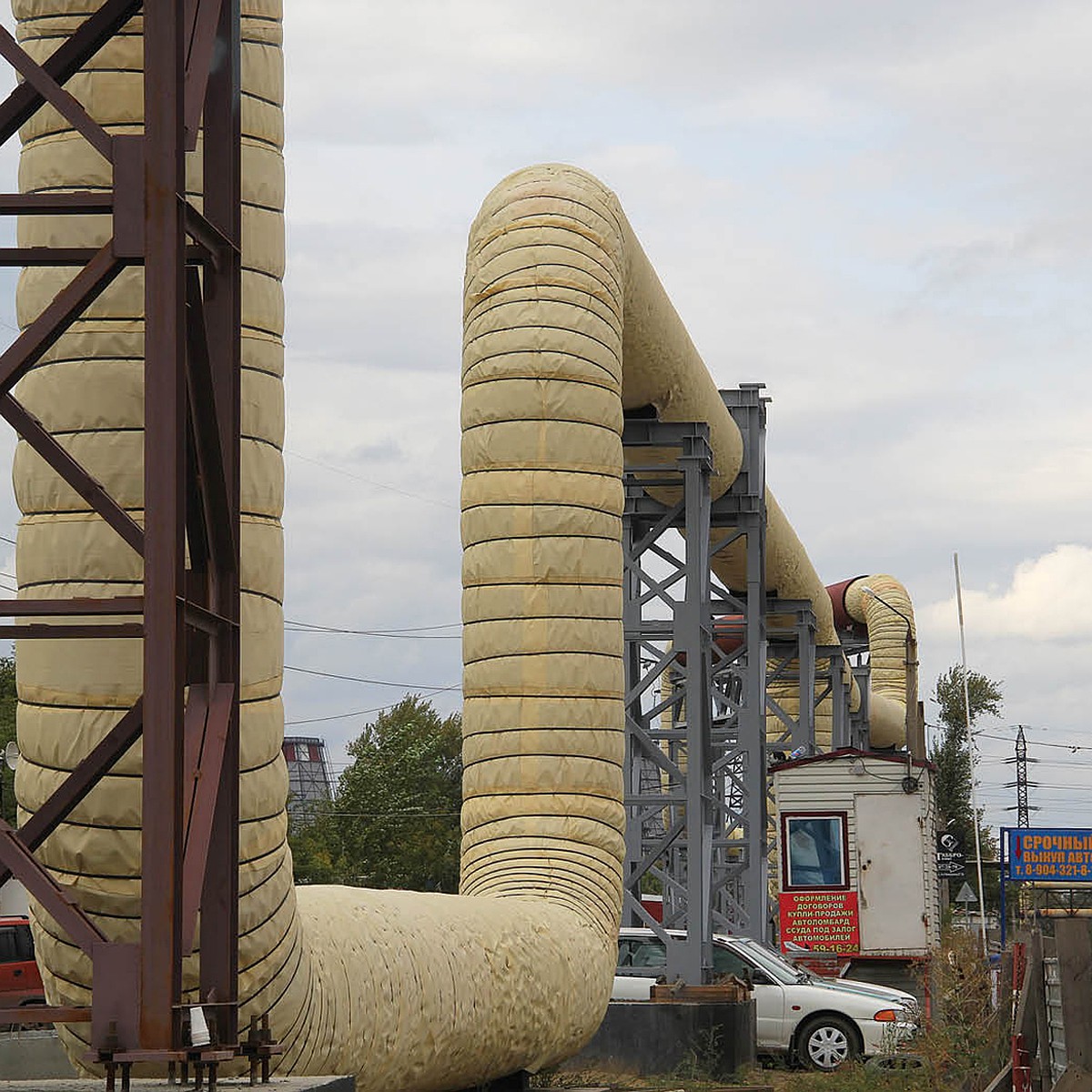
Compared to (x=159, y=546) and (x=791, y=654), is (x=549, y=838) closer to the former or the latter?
(x=159, y=546)

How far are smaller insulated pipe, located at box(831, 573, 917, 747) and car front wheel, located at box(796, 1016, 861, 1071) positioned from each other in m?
23.4

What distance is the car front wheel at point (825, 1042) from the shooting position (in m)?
19.2

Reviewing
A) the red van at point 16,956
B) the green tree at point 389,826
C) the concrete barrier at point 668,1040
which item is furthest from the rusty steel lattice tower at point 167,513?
the green tree at point 389,826

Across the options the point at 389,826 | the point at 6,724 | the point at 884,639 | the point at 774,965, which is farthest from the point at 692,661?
the point at 389,826

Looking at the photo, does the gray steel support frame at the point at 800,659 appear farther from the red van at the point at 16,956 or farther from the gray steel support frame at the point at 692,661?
the red van at the point at 16,956

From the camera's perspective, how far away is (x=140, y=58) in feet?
24.2

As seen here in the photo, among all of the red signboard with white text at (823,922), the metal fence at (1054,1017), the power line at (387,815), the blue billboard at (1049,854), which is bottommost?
the metal fence at (1054,1017)

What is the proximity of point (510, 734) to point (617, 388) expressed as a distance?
9.76 feet

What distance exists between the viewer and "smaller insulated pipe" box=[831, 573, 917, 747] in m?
43.5

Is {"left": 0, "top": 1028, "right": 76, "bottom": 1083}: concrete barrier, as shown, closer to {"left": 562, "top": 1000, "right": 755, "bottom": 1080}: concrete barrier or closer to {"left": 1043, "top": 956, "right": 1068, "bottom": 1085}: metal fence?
{"left": 562, "top": 1000, "right": 755, "bottom": 1080}: concrete barrier

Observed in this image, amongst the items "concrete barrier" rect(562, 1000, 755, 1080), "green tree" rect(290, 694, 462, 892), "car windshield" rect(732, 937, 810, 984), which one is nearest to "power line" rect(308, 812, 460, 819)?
"green tree" rect(290, 694, 462, 892)

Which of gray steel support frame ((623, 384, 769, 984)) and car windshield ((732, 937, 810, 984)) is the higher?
gray steel support frame ((623, 384, 769, 984))

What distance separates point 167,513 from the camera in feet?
19.8

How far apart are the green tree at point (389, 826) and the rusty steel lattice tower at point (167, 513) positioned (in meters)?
48.1
